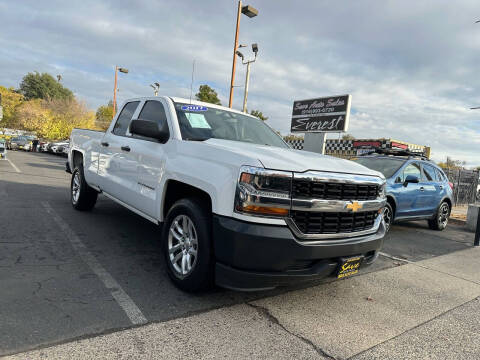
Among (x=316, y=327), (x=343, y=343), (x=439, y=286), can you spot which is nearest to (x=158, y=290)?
(x=316, y=327)

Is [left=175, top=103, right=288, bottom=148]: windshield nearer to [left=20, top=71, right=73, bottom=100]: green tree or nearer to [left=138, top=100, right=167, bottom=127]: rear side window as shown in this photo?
[left=138, top=100, right=167, bottom=127]: rear side window

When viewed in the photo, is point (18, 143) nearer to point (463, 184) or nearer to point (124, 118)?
point (124, 118)

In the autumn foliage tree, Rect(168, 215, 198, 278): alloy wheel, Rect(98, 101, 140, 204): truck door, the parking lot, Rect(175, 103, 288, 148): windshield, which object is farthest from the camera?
the autumn foliage tree

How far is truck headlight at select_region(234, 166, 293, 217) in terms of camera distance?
2.72m

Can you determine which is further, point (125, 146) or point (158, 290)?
point (125, 146)

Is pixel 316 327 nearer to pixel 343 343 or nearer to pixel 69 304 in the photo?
pixel 343 343

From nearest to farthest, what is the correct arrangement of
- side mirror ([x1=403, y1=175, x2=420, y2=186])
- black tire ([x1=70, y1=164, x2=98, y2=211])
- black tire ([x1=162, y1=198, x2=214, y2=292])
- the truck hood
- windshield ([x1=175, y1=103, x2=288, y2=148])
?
the truck hood < black tire ([x1=162, y1=198, x2=214, y2=292]) < windshield ([x1=175, y1=103, x2=288, y2=148]) < black tire ([x1=70, y1=164, x2=98, y2=211]) < side mirror ([x1=403, y1=175, x2=420, y2=186])

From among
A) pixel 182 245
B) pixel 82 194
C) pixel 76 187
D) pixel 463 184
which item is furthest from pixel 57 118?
pixel 182 245

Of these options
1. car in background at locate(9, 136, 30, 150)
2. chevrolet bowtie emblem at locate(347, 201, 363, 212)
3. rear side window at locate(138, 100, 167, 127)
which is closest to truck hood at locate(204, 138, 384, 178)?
chevrolet bowtie emblem at locate(347, 201, 363, 212)

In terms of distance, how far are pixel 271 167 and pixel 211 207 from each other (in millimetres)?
685

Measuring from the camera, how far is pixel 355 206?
3129 mm

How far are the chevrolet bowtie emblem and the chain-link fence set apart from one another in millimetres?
14445

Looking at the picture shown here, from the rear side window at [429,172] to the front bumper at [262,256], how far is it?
19.5 ft

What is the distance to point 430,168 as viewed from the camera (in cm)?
803
